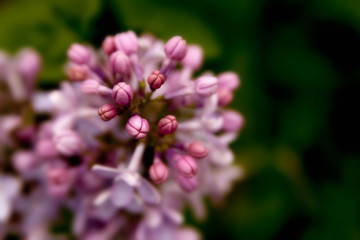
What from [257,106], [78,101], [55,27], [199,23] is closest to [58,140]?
[78,101]

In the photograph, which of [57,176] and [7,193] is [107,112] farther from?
[7,193]

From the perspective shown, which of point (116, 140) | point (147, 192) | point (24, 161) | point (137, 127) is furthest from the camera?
point (24, 161)

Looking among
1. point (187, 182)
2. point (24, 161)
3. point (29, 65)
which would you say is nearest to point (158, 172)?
point (187, 182)

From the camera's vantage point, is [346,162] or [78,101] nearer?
[78,101]

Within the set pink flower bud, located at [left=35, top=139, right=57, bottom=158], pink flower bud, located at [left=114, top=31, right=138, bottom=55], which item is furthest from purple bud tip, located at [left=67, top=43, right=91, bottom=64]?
pink flower bud, located at [left=35, top=139, right=57, bottom=158]

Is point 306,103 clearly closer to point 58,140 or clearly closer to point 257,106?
point 257,106

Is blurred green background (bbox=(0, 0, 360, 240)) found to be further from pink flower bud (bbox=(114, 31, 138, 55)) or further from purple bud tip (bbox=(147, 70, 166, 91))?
purple bud tip (bbox=(147, 70, 166, 91))

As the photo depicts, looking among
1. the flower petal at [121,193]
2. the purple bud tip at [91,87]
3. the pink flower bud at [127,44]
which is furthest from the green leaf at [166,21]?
the flower petal at [121,193]
